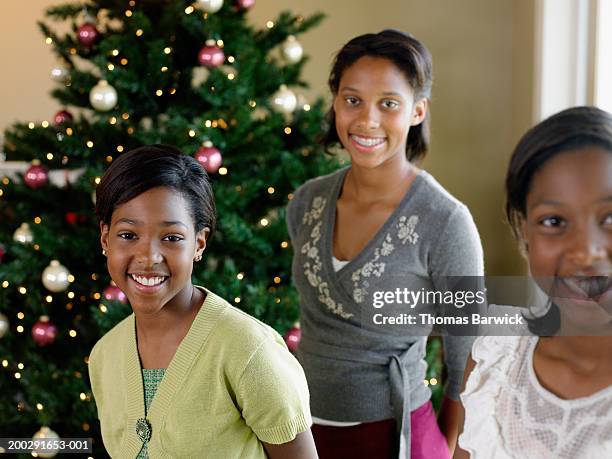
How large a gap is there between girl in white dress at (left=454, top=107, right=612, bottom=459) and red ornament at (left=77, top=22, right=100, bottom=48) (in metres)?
1.67

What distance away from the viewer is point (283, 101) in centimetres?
205

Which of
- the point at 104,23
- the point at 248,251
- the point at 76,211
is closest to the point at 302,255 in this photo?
the point at 248,251

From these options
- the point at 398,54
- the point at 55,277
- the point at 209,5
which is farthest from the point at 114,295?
the point at 398,54

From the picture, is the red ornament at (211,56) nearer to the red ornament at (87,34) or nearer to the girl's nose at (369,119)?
the red ornament at (87,34)

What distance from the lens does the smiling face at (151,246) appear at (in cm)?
102

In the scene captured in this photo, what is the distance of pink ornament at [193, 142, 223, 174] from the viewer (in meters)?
1.88

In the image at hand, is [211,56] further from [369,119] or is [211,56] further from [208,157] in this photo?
[369,119]

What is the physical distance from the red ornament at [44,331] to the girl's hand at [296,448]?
1208mm

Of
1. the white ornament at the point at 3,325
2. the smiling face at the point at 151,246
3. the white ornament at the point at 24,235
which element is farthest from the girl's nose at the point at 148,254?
the white ornament at the point at 3,325

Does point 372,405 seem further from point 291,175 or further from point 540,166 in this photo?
point 291,175

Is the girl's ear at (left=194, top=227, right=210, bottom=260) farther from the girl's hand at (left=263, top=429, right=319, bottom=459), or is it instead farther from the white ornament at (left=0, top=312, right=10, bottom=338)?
the white ornament at (left=0, top=312, right=10, bottom=338)

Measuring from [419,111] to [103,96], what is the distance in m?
0.93

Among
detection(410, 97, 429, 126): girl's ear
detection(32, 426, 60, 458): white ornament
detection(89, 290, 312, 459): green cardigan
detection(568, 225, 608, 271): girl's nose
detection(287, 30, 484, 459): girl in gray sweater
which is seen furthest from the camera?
detection(32, 426, 60, 458): white ornament

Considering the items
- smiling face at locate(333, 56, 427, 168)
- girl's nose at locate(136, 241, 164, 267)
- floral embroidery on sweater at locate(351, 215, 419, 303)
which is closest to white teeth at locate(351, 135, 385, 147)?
smiling face at locate(333, 56, 427, 168)
